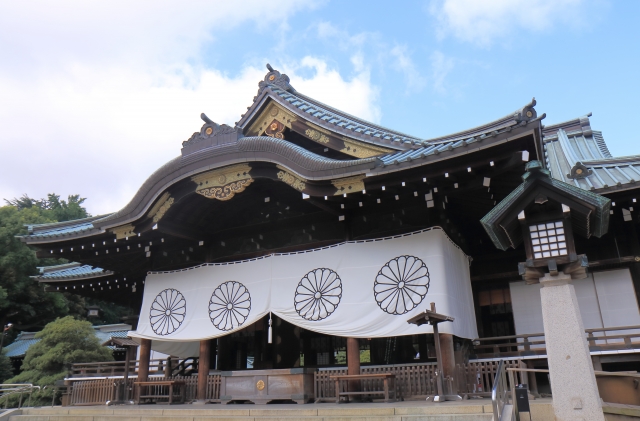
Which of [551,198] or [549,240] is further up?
[551,198]

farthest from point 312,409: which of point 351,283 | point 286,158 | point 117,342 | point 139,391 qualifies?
point 117,342

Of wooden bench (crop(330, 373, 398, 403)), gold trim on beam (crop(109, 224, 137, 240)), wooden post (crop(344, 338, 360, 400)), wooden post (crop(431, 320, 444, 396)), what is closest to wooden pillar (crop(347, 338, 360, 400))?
wooden post (crop(344, 338, 360, 400))

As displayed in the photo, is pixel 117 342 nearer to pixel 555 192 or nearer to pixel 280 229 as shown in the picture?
pixel 280 229

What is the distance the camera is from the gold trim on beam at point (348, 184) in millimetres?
8758

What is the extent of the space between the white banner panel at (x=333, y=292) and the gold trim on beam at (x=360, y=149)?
2037 millimetres

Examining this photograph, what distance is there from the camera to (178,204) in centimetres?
1068

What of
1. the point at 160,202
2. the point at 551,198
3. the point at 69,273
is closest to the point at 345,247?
the point at 160,202

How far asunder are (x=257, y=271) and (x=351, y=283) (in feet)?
7.51

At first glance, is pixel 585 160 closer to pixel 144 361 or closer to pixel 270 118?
pixel 270 118

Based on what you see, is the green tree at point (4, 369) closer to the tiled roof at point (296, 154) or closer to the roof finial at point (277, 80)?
the roof finial at point (277, 80)

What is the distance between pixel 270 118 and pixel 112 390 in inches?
295

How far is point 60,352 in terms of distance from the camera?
15453mm

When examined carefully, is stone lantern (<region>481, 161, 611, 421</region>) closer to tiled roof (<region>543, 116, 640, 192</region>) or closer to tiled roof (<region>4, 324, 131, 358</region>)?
tiled roof (<region>543, 116, 640, 192</region>)

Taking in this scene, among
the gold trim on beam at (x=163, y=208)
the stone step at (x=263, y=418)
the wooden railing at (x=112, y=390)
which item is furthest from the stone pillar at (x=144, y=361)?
the gold trim on beam at (x=163, y=208)
